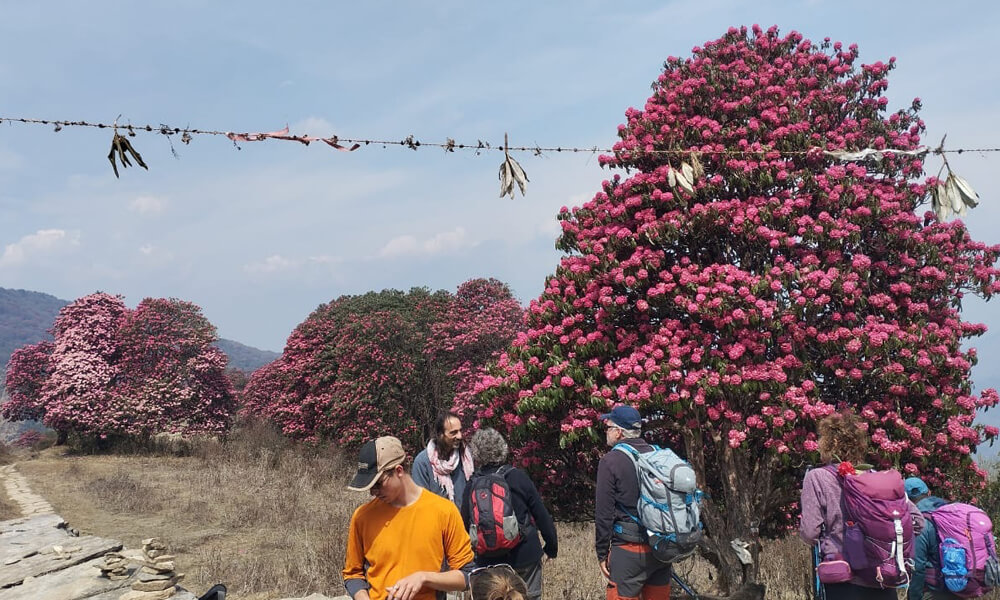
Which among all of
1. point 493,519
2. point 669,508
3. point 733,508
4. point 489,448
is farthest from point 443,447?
point 733,508

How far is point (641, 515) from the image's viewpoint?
4047 millimetres

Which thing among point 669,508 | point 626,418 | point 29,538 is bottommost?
point 29,538

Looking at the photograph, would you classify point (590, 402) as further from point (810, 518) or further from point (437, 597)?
point (437, 597)

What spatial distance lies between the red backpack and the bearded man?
573 millimetres

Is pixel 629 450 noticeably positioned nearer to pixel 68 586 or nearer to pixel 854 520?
pixel 854 520

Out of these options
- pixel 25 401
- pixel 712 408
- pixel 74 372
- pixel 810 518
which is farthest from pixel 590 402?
pixel 25 401

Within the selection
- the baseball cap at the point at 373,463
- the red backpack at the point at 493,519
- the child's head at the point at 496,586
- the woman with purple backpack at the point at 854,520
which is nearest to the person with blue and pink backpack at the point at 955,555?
the woman with purple backpack at the point at 854,520

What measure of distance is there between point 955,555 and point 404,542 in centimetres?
330

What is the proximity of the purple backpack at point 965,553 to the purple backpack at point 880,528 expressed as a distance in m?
0.79

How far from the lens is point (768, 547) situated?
878 centimetres

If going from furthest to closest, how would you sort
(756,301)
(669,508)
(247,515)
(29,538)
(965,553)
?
1. (247,515)
2. (29,538)
3. (756,301)
4. (669,508)
5. (965,553)

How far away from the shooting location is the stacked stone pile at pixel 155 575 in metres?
6.18

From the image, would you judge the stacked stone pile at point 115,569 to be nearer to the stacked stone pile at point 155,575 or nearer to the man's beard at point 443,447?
the stacked stone pile at point 155,575

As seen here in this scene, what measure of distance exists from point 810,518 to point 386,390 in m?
14.6
